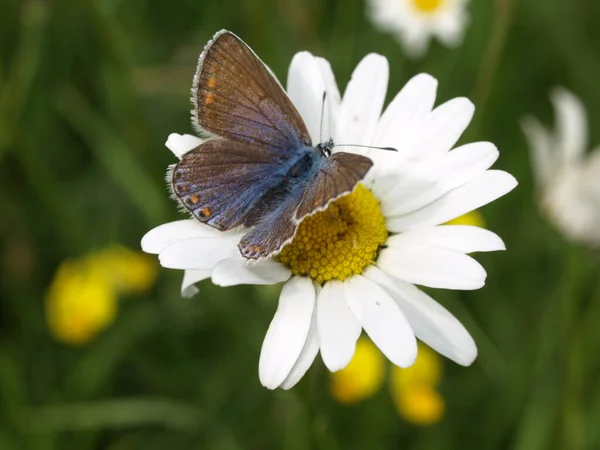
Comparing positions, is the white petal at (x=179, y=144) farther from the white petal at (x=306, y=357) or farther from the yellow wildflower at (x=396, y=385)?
the yellow wildflower at (x=396, y=385)

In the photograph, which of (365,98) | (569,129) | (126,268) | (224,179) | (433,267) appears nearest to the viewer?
(433,267)

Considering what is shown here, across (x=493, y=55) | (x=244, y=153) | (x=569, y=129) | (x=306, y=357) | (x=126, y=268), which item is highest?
(x=493, y=55)

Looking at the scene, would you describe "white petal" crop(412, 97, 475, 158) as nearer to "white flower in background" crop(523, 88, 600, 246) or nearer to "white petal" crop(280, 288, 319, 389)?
"white petal" crop(280, 288, 319, 389)

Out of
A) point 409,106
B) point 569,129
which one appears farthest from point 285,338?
point 569,129

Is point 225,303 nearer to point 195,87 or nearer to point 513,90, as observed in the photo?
point 195,87

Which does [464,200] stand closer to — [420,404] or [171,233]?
[171,233]

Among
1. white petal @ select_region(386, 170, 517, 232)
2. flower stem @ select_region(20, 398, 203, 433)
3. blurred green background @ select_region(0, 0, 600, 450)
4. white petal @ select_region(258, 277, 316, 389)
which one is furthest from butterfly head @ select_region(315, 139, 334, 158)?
flower stem @ select_region(20, 398, 203, 433)

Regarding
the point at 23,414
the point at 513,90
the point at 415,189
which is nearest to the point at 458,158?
the point at 415,189

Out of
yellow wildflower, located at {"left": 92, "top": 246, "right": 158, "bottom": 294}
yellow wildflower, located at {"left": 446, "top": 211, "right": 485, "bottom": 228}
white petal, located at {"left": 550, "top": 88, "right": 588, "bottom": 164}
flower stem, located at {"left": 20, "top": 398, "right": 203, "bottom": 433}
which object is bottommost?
flower stem, located at {"left": 20, "top": 398, "right": 203, "bottom": 433}
